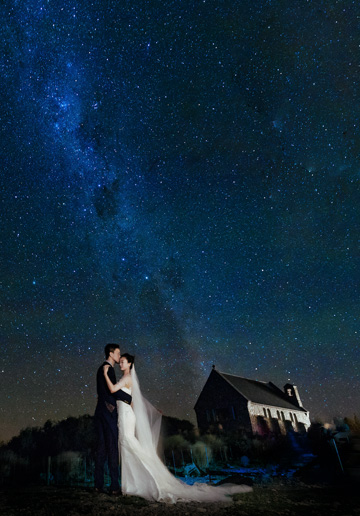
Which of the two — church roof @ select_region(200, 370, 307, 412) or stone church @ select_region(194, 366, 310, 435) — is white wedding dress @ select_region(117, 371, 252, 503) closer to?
stone church @ select_region(194, 366, 310, 435)

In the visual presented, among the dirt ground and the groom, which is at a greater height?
the groom

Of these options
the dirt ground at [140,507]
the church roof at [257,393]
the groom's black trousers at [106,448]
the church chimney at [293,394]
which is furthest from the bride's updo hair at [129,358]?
the church chimney at [293,394]

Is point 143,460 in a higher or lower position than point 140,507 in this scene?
higher

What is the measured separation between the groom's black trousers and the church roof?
31141 mm

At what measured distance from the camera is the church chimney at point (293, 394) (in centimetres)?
4600

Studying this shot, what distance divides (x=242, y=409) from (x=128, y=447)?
30.8m

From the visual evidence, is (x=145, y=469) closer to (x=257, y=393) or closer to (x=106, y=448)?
(x=106, y=448)

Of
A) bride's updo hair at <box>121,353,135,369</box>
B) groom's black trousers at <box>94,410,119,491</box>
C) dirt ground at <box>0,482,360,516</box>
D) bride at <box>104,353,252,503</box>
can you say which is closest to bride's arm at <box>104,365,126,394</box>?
bride at <box>104,353,252,503</box>

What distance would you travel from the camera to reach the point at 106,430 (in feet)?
19.4

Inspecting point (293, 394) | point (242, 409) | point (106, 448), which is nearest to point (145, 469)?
point (106, 448)

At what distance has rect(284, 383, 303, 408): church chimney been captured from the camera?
4600cm

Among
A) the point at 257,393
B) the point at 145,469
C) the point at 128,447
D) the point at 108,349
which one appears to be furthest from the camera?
the point at 257,393

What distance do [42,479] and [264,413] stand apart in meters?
27.0

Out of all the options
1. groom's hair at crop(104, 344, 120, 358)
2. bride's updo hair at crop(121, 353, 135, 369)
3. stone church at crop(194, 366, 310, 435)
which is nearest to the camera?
groom's hair at crop(104, 344, 120, 358)
